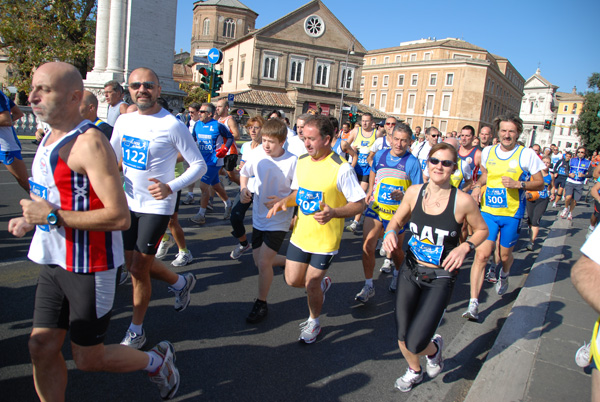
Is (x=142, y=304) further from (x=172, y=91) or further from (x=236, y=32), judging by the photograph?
(x=236, y=32)

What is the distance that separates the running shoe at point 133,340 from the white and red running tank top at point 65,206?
1395 millimetres

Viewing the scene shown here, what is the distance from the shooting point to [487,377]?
11.4ft

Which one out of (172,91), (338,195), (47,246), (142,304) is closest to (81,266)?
(47,246)

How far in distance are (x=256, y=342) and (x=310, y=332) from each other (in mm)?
497

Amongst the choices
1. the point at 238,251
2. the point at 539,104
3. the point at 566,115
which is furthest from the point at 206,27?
the point at 566,115

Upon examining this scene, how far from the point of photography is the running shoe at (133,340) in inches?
134

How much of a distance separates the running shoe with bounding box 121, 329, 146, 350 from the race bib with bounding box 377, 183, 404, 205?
3090 millimetres

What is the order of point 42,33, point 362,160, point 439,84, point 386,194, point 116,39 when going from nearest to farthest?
point 386,194 < point 362,160 < point 116,39 < point 42,33 < point 439,84

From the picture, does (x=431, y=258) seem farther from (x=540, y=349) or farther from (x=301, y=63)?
(x=301, y=63)

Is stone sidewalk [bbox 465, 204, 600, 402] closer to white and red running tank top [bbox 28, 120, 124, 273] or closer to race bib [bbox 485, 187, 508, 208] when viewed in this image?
race bib [bbox 485, 187, 508, 208]

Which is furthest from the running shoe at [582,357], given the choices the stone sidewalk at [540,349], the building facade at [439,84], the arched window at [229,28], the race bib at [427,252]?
the arched window at [229,28]

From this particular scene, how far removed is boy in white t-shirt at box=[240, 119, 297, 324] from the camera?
4145mm

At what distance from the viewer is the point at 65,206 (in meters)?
2.21

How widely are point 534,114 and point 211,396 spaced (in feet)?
372
